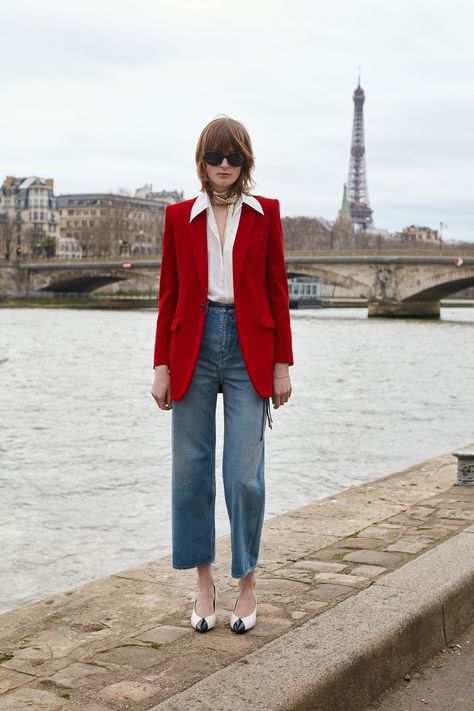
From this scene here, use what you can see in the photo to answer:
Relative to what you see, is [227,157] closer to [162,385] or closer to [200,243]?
[200,243]

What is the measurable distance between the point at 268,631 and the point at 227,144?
151 cm

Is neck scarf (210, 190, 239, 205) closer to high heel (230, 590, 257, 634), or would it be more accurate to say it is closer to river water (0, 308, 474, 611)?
high heel (230, 590, 257, 634)

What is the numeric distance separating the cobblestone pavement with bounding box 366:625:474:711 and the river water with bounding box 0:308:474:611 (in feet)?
7.79

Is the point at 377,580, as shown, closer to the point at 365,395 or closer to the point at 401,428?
the point at 401,428

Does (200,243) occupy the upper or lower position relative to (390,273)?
lower

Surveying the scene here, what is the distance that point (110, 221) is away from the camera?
4673 inches

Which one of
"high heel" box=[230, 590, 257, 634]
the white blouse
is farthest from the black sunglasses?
"high heel" box=[230, 590, 257, 634]

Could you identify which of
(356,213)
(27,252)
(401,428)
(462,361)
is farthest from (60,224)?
(401,428)

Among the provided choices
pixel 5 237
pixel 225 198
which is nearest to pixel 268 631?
pixel 225 198

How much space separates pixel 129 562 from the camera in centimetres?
575

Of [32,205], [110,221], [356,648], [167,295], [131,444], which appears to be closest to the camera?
[356,648]

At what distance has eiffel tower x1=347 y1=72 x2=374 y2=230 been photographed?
6885 inches

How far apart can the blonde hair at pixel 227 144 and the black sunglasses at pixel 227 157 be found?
1 centimetres

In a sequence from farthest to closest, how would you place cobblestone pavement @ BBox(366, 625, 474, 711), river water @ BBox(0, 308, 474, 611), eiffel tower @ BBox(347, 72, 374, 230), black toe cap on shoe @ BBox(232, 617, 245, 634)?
eiffel tower @ BBox(347, 72, 374, 230) → river water @ BBox(0, 308, 474, 611) → black toe cap on shoe @ BBox(232, 617, 245, 634) → cobblestone pavement @ BBox(366, 625, 474, 711)
